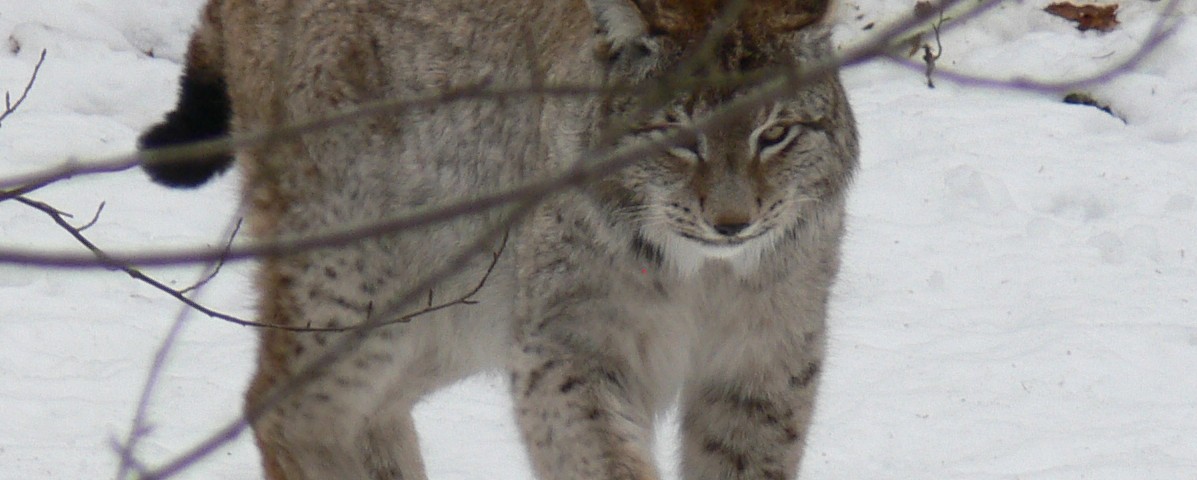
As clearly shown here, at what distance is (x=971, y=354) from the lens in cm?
609

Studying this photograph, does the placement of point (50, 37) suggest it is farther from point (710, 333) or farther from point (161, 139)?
point (710, 333)

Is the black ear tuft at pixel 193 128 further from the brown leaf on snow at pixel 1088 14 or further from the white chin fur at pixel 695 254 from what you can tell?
the brown leaf on snow at pixel 1088 14

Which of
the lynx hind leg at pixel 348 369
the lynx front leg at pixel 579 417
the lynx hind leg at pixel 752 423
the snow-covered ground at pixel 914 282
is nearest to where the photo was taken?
the lynx front leg at pixel 579 417

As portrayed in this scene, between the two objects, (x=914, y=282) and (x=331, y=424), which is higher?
(x=331, y=424)

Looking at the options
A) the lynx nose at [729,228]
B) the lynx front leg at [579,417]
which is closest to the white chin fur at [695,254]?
the lynx nose at [729,228]

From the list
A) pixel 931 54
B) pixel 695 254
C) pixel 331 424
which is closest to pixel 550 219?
pixel 695 254

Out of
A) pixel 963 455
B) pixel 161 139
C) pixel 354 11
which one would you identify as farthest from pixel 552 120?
pixel 963 455

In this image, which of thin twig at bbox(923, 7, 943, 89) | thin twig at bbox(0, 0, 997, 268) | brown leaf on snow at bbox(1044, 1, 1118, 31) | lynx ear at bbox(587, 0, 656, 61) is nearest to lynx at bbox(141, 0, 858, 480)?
lynx ear at bbox(587, 0, 656, 61)

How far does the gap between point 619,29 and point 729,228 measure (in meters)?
0.48

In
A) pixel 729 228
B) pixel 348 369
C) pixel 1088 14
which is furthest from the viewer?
pixel 1088 14

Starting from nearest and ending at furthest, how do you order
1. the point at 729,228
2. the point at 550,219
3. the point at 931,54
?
the point at 729,228 < the point at 550,219 < the point at 931,54

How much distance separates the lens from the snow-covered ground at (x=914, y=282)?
5219 millimetres

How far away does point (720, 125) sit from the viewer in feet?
10.9

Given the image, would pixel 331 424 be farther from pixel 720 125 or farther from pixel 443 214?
pixel 443 214
